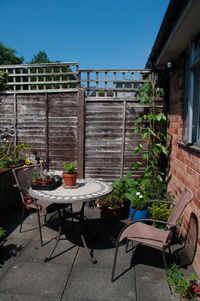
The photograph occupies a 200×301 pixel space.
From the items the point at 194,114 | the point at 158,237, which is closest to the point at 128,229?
the point at 158,237

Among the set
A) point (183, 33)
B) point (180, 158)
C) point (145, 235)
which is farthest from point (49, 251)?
point (183, 33)

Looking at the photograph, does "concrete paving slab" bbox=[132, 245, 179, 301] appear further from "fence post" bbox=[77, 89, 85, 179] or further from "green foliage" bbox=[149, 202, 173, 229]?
"fence post" bbox=[77, 89, 85, 179]

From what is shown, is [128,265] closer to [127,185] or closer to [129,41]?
[127,185]

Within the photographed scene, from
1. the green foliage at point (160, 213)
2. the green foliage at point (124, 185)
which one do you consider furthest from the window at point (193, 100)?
the green foliage at point (124, 185)

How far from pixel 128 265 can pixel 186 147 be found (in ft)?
5.40

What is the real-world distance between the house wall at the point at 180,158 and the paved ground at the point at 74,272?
593 mm

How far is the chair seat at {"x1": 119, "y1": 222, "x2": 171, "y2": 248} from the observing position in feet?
7.95

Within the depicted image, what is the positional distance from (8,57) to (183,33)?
24997 millimetres

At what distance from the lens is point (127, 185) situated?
14.4ft

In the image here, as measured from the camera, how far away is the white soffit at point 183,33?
218 cm

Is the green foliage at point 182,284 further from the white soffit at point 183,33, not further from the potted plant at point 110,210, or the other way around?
the white soffit at point 183,33

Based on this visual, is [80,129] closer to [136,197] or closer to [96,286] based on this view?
[136,197]

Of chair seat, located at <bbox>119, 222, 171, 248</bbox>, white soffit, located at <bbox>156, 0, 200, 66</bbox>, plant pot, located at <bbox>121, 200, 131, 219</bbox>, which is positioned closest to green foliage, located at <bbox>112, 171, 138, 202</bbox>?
plant pot, located at <bbox>121, 200, 131, 219</bbox>

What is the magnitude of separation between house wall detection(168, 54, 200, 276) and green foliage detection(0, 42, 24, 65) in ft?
76.3
